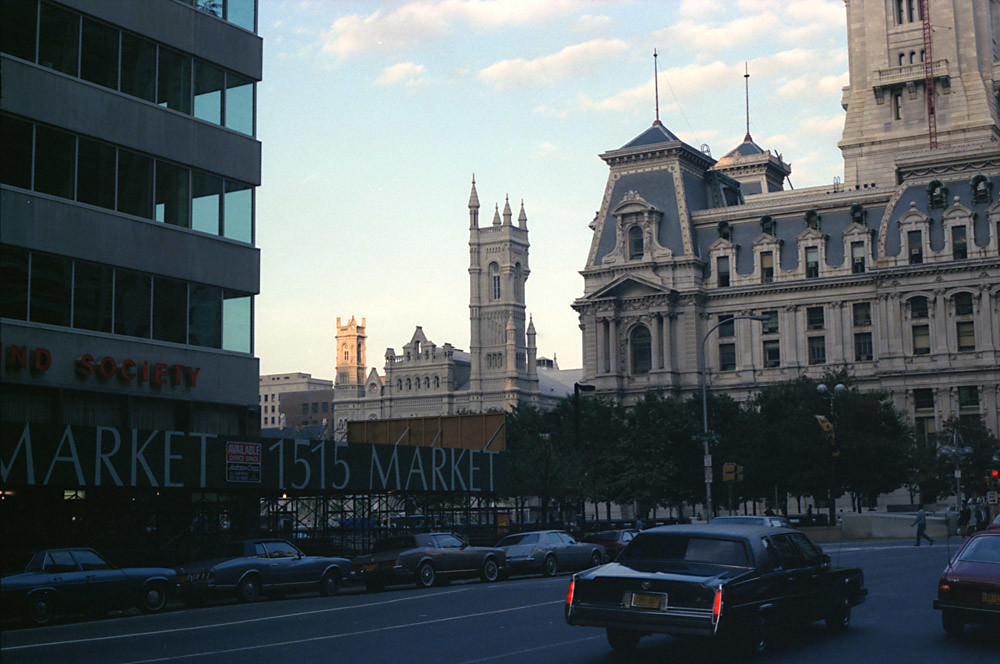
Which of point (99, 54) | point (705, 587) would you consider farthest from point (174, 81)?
point (705, 587)

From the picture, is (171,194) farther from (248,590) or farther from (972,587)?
(972,587)

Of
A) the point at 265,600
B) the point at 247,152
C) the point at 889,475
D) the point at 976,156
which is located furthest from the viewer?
the point at 976,156

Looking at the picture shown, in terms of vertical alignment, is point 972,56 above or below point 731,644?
above

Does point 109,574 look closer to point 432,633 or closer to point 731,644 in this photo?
point 432,633

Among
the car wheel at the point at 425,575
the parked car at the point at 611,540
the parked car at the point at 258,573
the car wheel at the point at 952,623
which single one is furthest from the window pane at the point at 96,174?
the car wheel at the point at 952,623

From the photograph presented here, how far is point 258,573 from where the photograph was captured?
90.8 feet

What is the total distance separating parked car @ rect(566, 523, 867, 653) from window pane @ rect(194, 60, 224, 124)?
Result: 82.1ft

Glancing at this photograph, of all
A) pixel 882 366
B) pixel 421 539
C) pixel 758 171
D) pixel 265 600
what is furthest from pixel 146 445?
pixel 758 171

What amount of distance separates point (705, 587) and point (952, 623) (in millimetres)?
4678

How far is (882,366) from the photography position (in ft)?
303

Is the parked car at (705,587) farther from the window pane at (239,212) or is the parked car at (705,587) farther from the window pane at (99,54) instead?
the window pane at (239,212)

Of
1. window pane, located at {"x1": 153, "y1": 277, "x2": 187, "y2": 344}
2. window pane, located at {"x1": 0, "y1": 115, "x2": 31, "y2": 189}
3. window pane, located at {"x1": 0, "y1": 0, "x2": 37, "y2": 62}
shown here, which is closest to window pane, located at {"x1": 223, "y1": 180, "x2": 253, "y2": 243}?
window pane, located at {"x1": 153, "y1": 277, "x2": 187, "y2": 344}

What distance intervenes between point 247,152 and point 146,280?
6006 mm

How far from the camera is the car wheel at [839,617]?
17.6 metres
